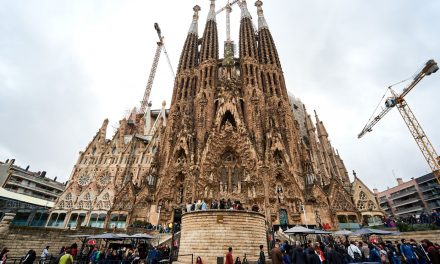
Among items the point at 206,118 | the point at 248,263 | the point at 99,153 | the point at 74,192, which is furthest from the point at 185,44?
the point at 248,263

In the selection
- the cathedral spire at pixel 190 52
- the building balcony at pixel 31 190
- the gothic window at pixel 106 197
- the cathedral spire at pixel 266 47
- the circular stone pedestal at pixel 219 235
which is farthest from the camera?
the building balcony at pixel 31 190

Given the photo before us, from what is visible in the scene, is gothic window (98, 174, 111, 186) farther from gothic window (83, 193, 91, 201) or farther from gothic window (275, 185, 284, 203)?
gothic window (275, 185, 284, 203)

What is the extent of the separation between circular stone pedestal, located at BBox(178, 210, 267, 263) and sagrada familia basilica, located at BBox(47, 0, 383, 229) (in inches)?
509

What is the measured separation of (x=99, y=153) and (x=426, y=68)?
205 feet

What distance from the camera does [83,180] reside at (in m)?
40.2

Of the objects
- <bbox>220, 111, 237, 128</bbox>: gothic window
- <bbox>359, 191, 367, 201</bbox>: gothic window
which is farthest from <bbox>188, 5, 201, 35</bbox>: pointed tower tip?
<bbox>359, 191, 367, 201</bbox>: gothic window

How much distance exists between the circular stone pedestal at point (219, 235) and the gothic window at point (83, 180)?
33837 millimetres

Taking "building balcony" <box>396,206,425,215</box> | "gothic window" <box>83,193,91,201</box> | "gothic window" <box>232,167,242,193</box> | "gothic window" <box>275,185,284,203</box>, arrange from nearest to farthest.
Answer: "gothic window" <box>275,185,284,203</box>, "gothic window" <box>232,167,242,193</box>, "gothic window" <box>83,193,91,201</box>, "building balcony" <box>396,206,425,215</box>

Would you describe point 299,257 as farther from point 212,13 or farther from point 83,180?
point 212,13

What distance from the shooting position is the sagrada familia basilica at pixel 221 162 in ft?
91.1

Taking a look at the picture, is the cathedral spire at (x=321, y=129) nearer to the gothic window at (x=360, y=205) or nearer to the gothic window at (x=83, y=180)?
the gothic window at (x=360, y=205)

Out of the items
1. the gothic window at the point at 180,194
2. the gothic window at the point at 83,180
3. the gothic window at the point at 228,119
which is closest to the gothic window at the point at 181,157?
the gothic window at the point at 180,194

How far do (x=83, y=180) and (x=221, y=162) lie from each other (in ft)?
90.3

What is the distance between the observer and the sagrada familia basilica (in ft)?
91.1
